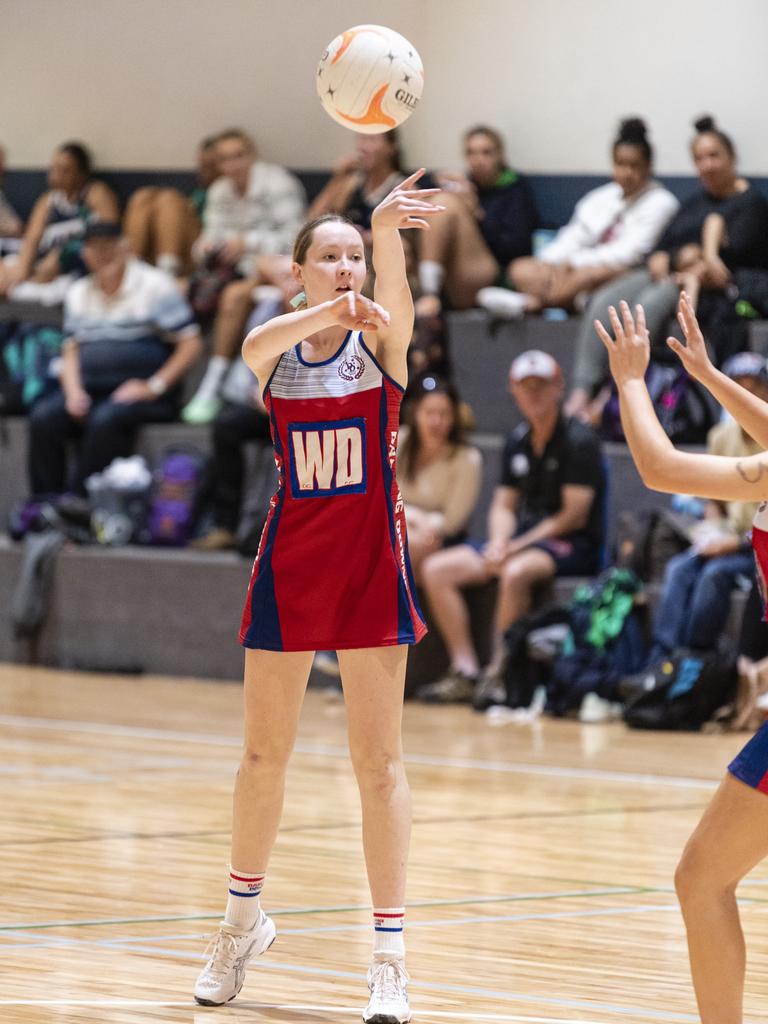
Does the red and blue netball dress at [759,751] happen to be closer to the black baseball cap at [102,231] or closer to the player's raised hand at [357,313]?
the player's raised hand at [357,313]

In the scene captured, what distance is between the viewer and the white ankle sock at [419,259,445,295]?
1027 centimetres

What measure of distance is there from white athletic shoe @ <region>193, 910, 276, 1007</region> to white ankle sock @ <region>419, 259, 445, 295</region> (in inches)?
271

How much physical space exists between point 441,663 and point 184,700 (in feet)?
4.43

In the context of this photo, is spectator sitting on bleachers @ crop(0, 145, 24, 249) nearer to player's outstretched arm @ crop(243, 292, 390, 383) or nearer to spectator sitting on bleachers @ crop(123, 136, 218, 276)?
spectator sitting on bleachers @ crop(123, 136, 218, 276)

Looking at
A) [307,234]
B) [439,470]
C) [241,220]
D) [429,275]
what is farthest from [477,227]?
[307,234]

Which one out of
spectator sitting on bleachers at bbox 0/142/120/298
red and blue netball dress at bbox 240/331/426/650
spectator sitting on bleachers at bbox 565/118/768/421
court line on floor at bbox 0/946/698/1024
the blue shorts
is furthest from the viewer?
spectator sitting on bleachers at bbox 0/142/120/298

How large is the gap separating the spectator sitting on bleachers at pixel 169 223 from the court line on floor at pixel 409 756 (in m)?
4.64

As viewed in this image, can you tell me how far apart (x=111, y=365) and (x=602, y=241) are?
3090mm

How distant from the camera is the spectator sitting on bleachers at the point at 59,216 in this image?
1243 centimetres

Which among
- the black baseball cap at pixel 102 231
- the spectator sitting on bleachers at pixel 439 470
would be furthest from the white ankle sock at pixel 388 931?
the black baseball cap at pixel 102 231

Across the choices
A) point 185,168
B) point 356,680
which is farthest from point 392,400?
point 185,168

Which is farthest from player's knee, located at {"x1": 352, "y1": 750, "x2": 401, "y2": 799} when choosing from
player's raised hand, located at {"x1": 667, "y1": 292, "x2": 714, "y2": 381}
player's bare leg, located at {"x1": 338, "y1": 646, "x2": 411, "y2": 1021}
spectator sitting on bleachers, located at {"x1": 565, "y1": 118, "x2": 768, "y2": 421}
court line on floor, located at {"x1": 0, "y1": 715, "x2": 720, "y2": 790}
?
spectator sitting on bleachers, located at {"x1": 565, "y1": 118, "x2": 768, "y2": 421}

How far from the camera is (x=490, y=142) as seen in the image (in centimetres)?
1070

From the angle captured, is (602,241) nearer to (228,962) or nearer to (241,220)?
(241,220)
